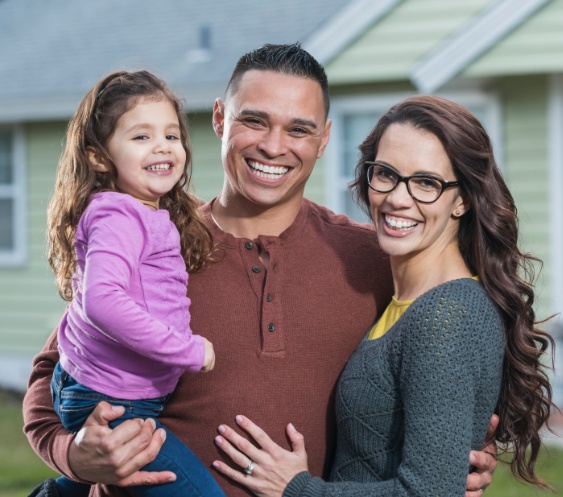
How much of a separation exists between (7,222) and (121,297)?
1002cm

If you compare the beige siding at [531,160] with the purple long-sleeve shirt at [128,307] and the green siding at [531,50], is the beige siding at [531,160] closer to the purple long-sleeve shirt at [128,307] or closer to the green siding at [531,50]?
the green siding at [531,50]

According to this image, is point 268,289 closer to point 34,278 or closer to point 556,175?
point 556,175

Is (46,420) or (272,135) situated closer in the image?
(46,420)

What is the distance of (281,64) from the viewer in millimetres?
3619

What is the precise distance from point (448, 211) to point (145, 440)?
4.02 ft

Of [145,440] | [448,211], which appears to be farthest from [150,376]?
[448,211]

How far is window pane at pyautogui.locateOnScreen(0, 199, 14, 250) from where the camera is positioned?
40.8ft

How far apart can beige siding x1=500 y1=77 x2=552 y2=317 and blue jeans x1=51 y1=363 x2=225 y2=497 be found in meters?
6.68

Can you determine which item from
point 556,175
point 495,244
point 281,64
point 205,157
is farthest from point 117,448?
point 205,157

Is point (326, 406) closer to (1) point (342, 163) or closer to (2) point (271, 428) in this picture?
(2) point (271, 428)

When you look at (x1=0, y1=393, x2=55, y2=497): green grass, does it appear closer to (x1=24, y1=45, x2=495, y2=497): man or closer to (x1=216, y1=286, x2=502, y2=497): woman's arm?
(x1=24, y1=45, x2=495, y2=497): man

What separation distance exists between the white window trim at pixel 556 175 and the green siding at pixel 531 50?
48 cm

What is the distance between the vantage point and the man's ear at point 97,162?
3.23 meters

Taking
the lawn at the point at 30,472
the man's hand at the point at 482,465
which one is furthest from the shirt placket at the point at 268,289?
the lawn at the point at 30,472
